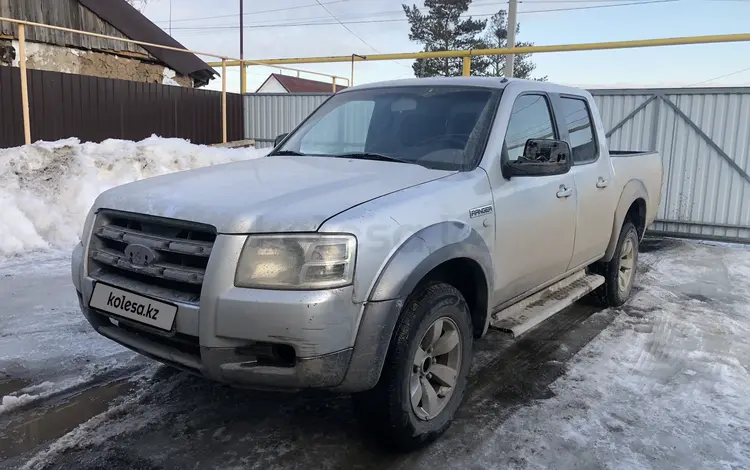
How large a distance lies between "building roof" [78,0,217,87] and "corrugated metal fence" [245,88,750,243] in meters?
13.6

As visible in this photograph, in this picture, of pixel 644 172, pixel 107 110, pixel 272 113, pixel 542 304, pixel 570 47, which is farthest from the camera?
Result: pixel 272 113

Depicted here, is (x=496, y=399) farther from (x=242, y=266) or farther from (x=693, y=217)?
(x=693, y=217)

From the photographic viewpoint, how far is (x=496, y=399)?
12.3ft

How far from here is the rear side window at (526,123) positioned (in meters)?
Result: 3.82

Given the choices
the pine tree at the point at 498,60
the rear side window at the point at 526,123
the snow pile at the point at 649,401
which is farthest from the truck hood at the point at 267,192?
the pine tree at the point at 498,60

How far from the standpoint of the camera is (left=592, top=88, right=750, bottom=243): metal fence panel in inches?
372

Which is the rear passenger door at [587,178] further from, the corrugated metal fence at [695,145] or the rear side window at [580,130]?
the corrugated metal fence at [695,145]

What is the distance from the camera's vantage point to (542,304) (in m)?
4.34

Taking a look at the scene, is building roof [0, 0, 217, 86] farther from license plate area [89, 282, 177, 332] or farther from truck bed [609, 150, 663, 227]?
truck bed [609, 150, 663, 227]

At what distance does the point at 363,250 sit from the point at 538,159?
1623 mm

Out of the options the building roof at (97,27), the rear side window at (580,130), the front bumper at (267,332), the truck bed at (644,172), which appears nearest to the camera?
the front bumper at (267,332)

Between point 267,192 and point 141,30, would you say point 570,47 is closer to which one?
point 267,192

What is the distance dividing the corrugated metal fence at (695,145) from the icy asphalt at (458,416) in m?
4.99

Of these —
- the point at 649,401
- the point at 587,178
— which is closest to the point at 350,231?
the point at 649,401
